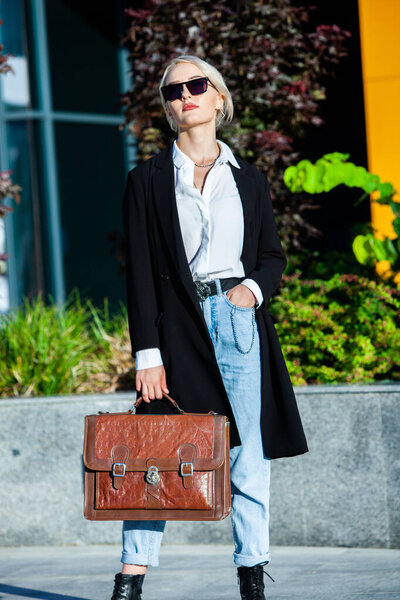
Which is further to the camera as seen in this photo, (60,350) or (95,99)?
(95,99)

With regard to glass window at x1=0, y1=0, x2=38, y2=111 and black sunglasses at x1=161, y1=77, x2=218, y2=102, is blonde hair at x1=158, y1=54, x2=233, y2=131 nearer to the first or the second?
black sunglasses at x1=161, y1=77, x2=218, y2=102

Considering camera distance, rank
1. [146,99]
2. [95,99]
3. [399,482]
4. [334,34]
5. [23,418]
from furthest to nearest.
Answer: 1. [95,99]
2. [334,34]
3. [146,99]
4. [23,418]
5. [399,482]

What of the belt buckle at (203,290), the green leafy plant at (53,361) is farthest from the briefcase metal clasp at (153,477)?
the green leafy plant at (53,361)

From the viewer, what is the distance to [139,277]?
11.0 feet

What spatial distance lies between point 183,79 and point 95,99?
779cm

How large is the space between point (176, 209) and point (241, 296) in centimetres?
40

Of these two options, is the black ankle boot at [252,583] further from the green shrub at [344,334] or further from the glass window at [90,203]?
the glass window at [90,203]

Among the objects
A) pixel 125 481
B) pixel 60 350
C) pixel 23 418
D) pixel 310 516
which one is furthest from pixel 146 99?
pixel 125 481

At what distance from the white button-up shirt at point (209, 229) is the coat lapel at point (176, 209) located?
34 millimetres

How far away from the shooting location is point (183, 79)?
135 inches

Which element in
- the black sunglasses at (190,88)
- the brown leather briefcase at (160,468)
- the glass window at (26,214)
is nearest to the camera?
the brown leather briefcase at (160,468)

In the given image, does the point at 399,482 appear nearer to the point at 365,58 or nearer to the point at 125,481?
the point at 125,481

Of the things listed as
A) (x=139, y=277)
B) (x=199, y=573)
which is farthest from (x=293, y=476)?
(x=139, y=277)

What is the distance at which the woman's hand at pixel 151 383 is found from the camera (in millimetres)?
3322
